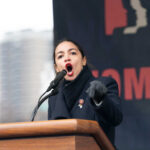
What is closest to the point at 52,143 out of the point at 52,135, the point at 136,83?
the point at 52,135

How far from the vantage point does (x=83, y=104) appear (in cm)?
158

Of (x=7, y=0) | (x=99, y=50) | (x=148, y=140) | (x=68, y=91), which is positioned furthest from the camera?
(x=7, y=0)

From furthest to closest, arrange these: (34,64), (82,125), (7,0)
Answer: (7,0) < (34,64) < (82,125)

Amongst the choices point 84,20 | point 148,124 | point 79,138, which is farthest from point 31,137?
point 84,20

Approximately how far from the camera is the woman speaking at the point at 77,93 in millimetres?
1473

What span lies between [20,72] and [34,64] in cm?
12

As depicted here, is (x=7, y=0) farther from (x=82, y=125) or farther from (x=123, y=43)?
(x=82, y=125)

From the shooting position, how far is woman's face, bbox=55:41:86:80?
1675 millimetres

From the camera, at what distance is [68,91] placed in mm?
1630

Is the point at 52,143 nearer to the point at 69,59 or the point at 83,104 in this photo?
the point at 83,104

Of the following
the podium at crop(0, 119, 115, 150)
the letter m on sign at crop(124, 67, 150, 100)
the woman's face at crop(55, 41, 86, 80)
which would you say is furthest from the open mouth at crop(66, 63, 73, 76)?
the letter m on sign at crop(124, 67, 150, 100)

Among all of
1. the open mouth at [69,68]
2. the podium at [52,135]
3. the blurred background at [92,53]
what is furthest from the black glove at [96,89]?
the blurred background at [92,53]

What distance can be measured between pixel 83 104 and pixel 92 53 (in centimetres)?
93

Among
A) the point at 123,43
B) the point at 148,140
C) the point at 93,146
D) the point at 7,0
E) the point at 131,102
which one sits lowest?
the point at 148,140
